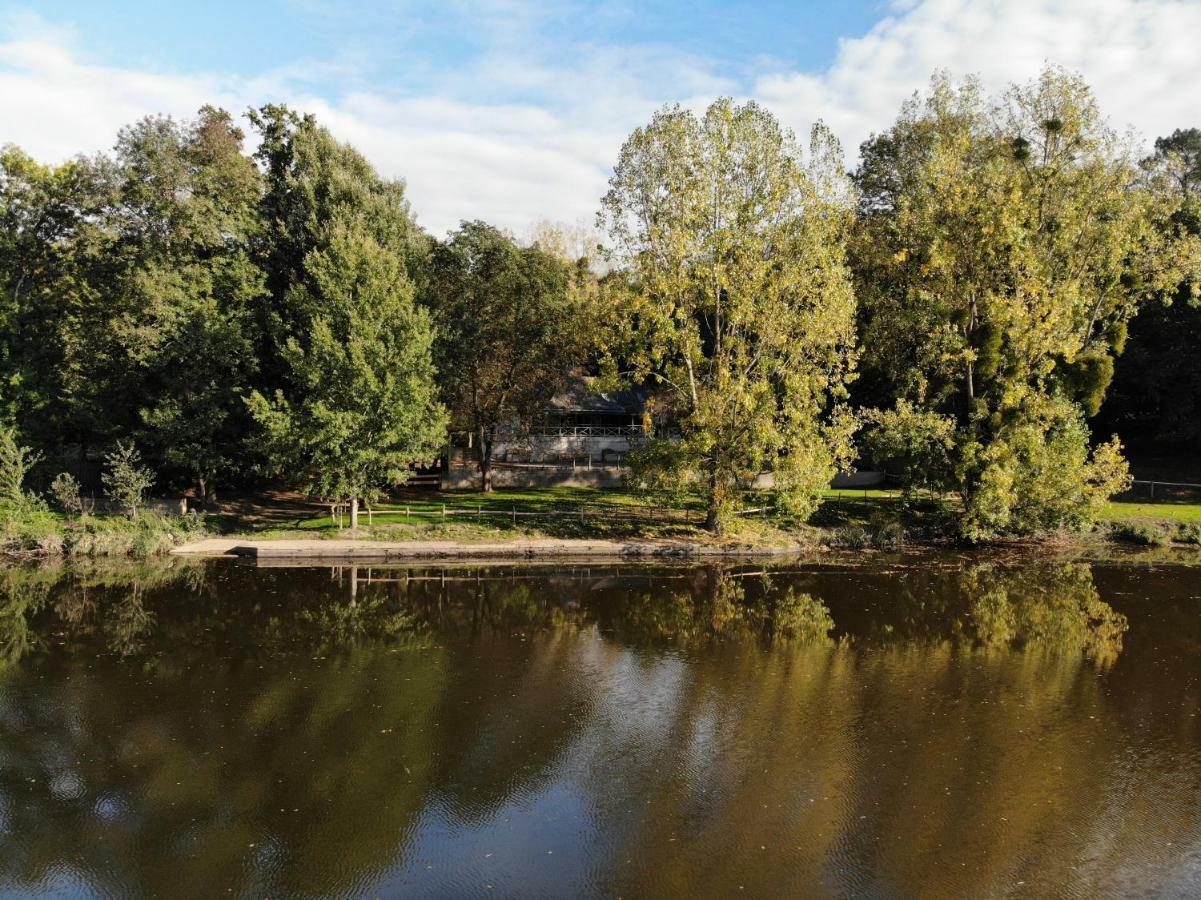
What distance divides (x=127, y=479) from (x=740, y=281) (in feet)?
80.5

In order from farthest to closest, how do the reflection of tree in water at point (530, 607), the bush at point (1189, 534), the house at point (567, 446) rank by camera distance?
1. the house at point (567, 446)
2. the bush at point (1189, 534)
3. the reflection of tree in water at point (530, 607)

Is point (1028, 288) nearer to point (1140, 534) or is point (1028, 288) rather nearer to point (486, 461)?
point (1140, 534)

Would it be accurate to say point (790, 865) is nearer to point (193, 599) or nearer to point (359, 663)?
point (359, 663)

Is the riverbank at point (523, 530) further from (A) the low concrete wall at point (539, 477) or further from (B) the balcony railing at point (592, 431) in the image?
(B) the balcony railing at point (592, 431)

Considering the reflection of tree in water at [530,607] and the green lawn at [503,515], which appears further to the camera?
the green lawn at [503,515]

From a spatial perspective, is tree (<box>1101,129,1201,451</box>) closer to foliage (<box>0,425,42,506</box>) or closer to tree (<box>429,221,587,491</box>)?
tree (<box>429,221,587,491</box>)

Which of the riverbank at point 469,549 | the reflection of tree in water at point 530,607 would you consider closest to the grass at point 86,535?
the riverbank at point 469,549

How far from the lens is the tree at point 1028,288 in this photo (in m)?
31.2

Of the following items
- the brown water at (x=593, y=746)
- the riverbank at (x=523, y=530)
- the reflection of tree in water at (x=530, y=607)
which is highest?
the riverbank at (x=523, y=530)

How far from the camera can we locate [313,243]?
113 ft

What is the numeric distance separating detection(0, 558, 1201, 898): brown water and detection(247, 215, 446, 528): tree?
764 centimetres

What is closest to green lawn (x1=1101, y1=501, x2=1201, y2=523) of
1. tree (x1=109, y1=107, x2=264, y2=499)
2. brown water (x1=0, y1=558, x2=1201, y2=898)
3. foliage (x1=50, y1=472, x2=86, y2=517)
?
brown water (x1=0, y1=558, x2=1201, y2=898)

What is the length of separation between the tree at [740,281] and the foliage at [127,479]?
18.6 meters

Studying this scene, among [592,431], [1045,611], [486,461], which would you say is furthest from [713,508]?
[592,431]
